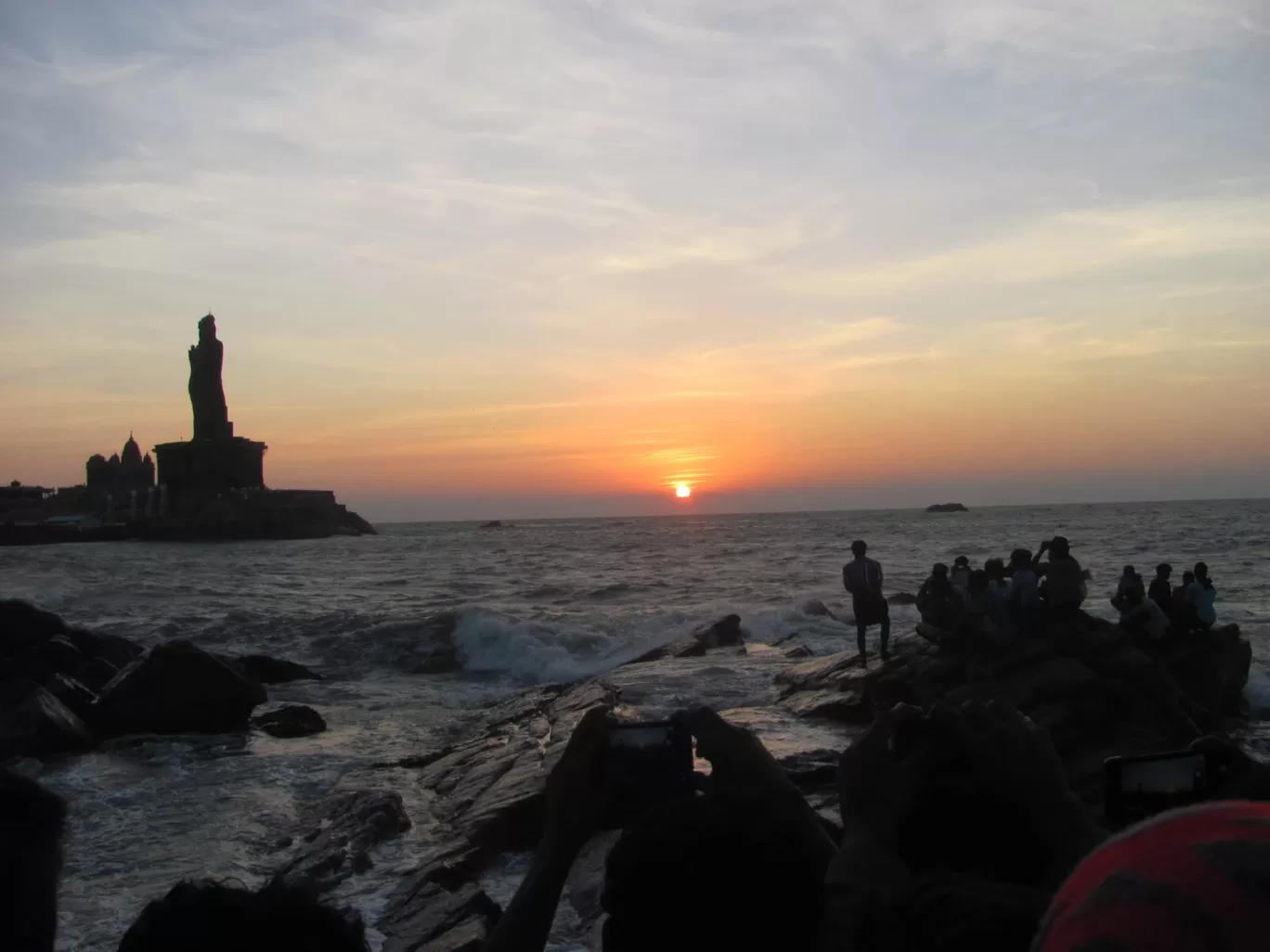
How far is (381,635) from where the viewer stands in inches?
781

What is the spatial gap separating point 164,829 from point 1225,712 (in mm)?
10121

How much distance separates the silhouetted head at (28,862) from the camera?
1590mm

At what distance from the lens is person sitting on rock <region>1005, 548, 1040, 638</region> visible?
1073cm

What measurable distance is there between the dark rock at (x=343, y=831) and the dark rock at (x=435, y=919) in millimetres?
530

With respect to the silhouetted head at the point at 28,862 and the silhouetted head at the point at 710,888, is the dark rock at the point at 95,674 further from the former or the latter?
the silhouetted head at the point at 710,888

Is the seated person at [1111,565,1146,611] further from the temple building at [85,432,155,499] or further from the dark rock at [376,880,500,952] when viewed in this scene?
the temple building at [85,432,155,499]

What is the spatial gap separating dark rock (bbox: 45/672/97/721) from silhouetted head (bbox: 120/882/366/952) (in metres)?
10.5

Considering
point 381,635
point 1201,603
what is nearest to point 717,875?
point 1201,603

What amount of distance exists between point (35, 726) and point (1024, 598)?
32.7 ft

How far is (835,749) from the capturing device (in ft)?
27.6

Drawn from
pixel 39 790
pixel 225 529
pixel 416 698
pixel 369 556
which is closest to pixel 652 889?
pixel 39 790

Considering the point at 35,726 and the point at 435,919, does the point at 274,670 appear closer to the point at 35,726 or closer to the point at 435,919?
the point at 35,726

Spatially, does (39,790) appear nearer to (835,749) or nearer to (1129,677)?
(835,749)

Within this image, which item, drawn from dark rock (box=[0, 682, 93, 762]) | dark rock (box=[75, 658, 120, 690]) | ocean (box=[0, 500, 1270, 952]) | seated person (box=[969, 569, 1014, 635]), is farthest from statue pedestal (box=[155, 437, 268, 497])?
seated person (box=[969, 569, 1014, 635])
